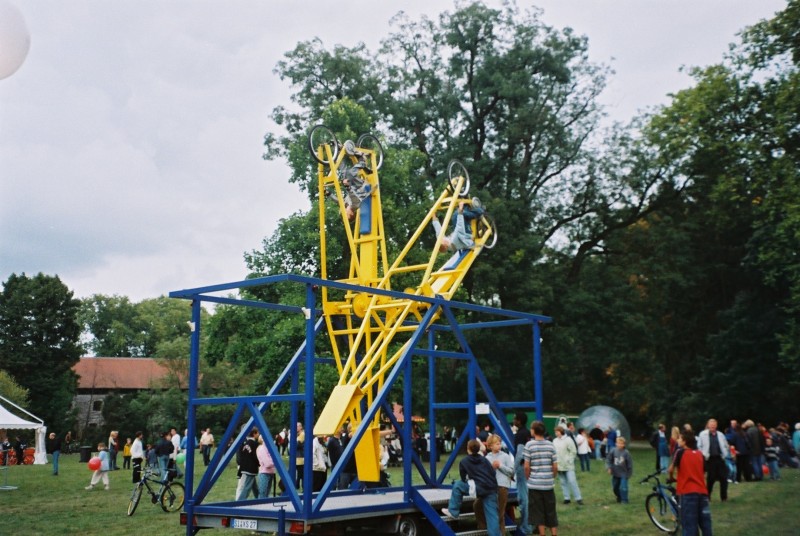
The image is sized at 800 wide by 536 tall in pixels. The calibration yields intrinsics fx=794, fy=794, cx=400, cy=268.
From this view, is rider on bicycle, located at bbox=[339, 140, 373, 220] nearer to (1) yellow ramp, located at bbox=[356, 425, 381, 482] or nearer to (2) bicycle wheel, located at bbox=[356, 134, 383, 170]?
(2) bicycle wheel, located at bbox=[356, 134, 383, 170]

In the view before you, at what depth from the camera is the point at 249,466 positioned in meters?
15.7

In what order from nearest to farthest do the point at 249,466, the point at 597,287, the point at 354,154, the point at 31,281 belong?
the point at 354,154, the point at 249,466, the point at 597,287, the point at 31,281

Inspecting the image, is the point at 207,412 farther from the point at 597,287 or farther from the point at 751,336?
the point at 751,336

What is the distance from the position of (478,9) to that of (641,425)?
1235 inches

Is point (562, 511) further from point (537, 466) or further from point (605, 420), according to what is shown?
point (605, 420)

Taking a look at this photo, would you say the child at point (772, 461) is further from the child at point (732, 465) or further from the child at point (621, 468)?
the child at point (621, 468)

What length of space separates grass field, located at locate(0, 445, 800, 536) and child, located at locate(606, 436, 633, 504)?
30cm

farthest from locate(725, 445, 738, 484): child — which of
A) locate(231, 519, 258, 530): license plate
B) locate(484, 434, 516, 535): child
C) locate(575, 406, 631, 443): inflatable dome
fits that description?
locate(231, 519, 258, 530): license plate

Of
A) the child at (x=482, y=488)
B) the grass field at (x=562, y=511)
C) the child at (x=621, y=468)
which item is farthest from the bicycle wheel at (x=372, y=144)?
the child at (x=621, y=468)

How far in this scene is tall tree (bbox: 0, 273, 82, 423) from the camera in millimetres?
58281

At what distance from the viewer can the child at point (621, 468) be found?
17.2 m

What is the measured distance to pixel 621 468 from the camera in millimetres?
17328

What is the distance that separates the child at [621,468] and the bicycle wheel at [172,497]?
31.1ft

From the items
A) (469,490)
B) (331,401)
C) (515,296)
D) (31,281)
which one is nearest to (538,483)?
(469,490)
